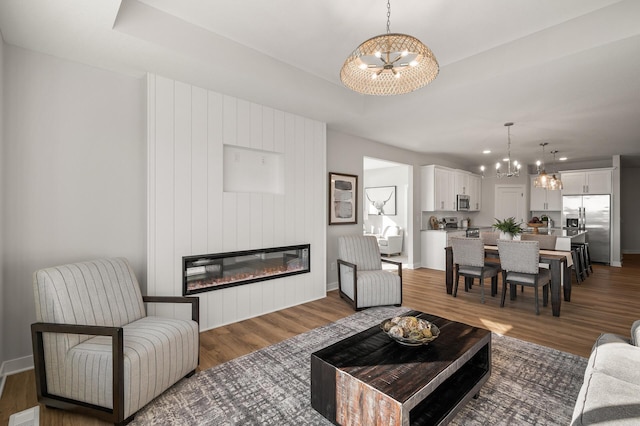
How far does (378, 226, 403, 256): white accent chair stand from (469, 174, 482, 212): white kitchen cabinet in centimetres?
207

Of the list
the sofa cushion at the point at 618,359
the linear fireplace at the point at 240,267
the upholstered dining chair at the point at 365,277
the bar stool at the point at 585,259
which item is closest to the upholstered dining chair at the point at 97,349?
the linear fireplace at the point at 240,267

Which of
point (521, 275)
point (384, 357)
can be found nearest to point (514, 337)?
point (521, 275)

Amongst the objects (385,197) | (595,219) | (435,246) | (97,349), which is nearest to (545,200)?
(595,219)

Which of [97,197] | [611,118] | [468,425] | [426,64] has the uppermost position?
[611,118]

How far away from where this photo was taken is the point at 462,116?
424cm

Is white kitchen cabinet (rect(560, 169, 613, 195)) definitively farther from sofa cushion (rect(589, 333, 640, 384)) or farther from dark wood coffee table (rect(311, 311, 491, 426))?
dark wood coffee table (rect(311, 311, 491, 426))

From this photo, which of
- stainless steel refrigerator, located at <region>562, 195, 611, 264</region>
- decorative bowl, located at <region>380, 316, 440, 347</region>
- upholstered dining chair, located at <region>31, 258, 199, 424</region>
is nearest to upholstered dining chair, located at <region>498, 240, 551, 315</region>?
decorative bowl, located at <region>380, 316, 440, 347</region>

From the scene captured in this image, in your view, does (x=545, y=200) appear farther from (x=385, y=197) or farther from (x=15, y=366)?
(x=15, y=366)

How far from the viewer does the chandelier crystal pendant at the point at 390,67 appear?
69.6 inches

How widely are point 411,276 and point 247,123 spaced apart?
4.25m

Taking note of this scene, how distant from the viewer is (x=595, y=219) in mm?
7348

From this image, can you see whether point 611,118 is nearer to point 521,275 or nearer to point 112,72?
point 521,275

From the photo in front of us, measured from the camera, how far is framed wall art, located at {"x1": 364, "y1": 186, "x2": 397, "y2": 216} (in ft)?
30.3

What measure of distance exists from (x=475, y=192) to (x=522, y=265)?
195 inches
